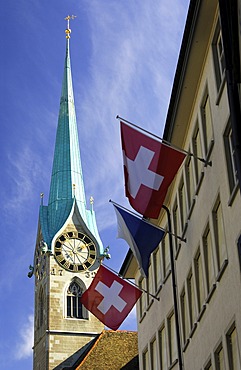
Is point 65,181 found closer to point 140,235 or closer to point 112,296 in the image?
point 112,296

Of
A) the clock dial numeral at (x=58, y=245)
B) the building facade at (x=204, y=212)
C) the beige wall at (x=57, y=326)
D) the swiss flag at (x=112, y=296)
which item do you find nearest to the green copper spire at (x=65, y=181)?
the clock dial numeral at (x=58, y=245)

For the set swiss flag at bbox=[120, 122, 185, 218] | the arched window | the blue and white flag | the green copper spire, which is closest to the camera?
→ swiss flag at bbox=[120, 122, 185, 218]

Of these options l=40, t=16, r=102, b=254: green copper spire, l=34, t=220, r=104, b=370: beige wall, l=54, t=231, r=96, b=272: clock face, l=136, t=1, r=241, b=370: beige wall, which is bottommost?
l=136, t=1, r=241, b=370: beige wall

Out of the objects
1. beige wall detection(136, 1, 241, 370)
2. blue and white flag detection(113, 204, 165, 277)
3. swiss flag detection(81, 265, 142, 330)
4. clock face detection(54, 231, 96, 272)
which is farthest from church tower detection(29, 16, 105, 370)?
blue and white flag detection(113, 204, 165, 277)

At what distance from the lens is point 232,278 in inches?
698

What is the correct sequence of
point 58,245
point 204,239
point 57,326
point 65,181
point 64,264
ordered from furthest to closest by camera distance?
point 65,181, point 58,245, point 64,264, point 57,326, point 204,239

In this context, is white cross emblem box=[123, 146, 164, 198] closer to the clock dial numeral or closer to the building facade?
the building facade

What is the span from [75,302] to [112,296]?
138 feet

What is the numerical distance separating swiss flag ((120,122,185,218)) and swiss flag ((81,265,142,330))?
6.47 meters

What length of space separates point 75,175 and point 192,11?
54997mm

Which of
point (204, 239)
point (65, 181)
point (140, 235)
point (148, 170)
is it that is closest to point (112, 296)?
point (140, 235)

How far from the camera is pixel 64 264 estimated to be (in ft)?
223

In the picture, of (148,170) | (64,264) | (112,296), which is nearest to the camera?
(148,170)

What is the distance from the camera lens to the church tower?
6444 cm
